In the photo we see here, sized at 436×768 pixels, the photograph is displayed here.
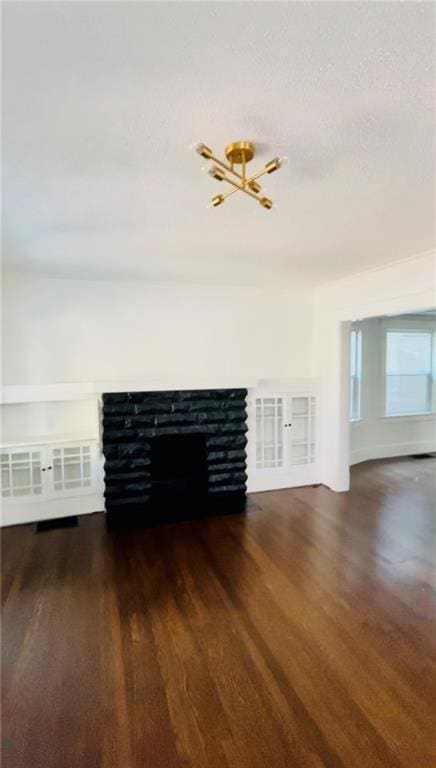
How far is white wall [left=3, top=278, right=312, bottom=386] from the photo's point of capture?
4094mm

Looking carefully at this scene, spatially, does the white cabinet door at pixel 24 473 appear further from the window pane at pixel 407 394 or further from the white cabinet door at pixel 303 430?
the window pane at pixel 407 394

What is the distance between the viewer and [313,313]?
5.11 metres

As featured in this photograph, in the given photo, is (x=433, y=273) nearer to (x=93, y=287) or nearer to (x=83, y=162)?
(x=83, y=162)

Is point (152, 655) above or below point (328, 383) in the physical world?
below

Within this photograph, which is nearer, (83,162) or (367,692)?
(83,162)

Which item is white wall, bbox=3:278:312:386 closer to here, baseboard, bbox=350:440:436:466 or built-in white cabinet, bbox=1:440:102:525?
built-in white cabinet, bbox=1:440:102:525

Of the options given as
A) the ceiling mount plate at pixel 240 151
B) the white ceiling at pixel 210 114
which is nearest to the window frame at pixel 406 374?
the white ceiling at pixel 210 114

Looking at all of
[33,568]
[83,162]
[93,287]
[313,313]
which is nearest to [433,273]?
[313,313]

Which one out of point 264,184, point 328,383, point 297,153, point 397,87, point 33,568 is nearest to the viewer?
point 397,87

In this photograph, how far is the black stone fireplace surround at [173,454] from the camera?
13.9ft

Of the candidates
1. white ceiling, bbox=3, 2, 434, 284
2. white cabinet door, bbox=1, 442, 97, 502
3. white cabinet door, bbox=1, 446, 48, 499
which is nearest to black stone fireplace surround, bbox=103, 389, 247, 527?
white cabinet door, bbox=1, 442, 97, 502

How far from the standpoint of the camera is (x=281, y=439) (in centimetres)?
498

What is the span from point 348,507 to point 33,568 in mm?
3234

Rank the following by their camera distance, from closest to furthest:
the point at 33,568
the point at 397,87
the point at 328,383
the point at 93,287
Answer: the point at 397,87, the point at 33,568, the point at 93,287, the point at 328,383
